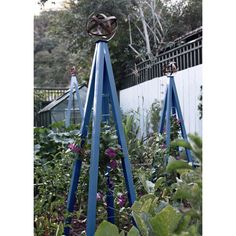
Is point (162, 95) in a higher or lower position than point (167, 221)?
higher

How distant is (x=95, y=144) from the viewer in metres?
1.44

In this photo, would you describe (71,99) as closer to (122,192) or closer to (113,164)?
(122,192)

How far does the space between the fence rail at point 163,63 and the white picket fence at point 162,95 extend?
0.06m

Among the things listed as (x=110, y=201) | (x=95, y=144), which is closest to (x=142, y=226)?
(x=95, y=144)

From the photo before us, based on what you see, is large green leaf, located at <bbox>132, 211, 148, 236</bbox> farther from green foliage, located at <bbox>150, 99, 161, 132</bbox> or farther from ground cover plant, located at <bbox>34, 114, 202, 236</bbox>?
green foliage, located at <bbox>150, 99, 161, 132</bbox>

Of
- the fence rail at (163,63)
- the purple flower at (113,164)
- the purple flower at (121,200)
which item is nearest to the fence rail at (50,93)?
the fence rail at (163,63)

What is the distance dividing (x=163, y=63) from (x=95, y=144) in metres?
1.94

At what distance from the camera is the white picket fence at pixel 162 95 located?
2406mm

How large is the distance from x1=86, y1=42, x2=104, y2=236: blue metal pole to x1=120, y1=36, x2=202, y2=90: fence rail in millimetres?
1135

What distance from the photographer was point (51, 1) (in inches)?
111
